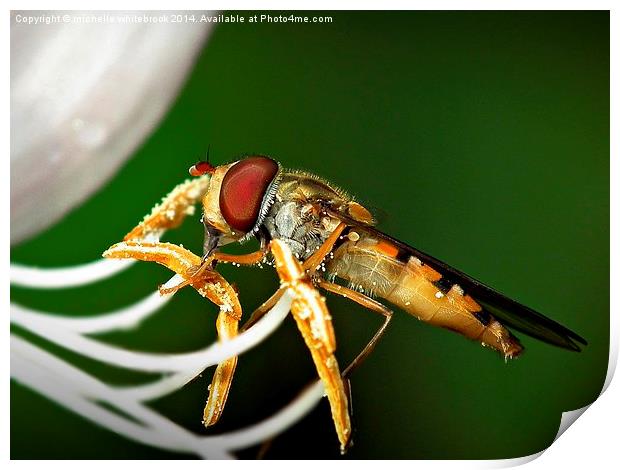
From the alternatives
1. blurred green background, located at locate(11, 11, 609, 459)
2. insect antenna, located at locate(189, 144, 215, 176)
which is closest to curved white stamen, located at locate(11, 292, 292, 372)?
blurred green background, located at locate(11, 11, 609, 459)

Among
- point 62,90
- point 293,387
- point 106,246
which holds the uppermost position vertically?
point 62,90

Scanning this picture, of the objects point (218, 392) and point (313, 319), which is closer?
point (313, 319)

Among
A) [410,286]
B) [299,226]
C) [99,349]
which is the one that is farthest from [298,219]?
[99,349]

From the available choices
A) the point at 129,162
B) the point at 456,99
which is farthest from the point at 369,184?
the point at 129,162

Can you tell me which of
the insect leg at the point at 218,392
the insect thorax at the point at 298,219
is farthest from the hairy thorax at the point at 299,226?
the insect leg at the point at 218,392

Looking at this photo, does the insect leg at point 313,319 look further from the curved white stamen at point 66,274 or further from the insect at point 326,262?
the curved white stamen at point 66,274

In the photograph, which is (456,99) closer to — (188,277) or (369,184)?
(369,184)

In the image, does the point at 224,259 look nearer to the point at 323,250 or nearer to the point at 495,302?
the point at 323,250
